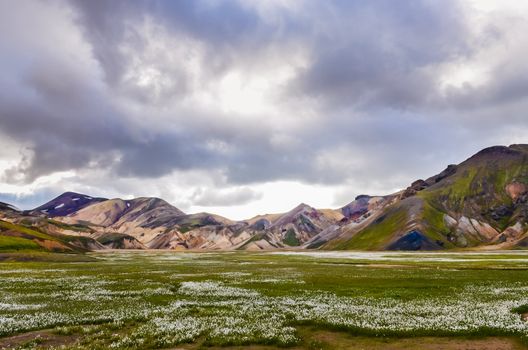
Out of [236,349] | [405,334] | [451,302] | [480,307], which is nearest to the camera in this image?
[236,349]

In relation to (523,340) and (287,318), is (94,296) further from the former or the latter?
(523,340)

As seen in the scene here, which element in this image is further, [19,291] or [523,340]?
[19,291]

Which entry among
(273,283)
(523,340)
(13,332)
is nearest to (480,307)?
(523,340)

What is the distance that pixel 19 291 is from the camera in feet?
136

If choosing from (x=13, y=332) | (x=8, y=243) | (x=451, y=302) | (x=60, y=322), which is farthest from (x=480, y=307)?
(x=8, y=243)

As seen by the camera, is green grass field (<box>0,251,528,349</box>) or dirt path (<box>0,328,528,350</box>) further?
green grass field (<box>0,251,528,349</box>)

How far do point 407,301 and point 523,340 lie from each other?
41.7 feet

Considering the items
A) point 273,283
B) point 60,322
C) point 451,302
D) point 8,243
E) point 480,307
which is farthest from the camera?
point 8,243

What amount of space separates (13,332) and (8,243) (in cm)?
15197

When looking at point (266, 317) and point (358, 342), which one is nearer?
point (358, 342)

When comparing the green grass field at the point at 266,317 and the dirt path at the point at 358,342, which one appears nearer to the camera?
the dirt path at the point at 358,342

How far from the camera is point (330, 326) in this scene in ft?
78.1

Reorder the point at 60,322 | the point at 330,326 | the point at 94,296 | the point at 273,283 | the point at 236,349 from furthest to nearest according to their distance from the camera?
the point at 273,283, the point at 94,296, the point at 60,322, the point at 330,326, the point at 236,349

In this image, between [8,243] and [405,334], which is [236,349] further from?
[8,243]
